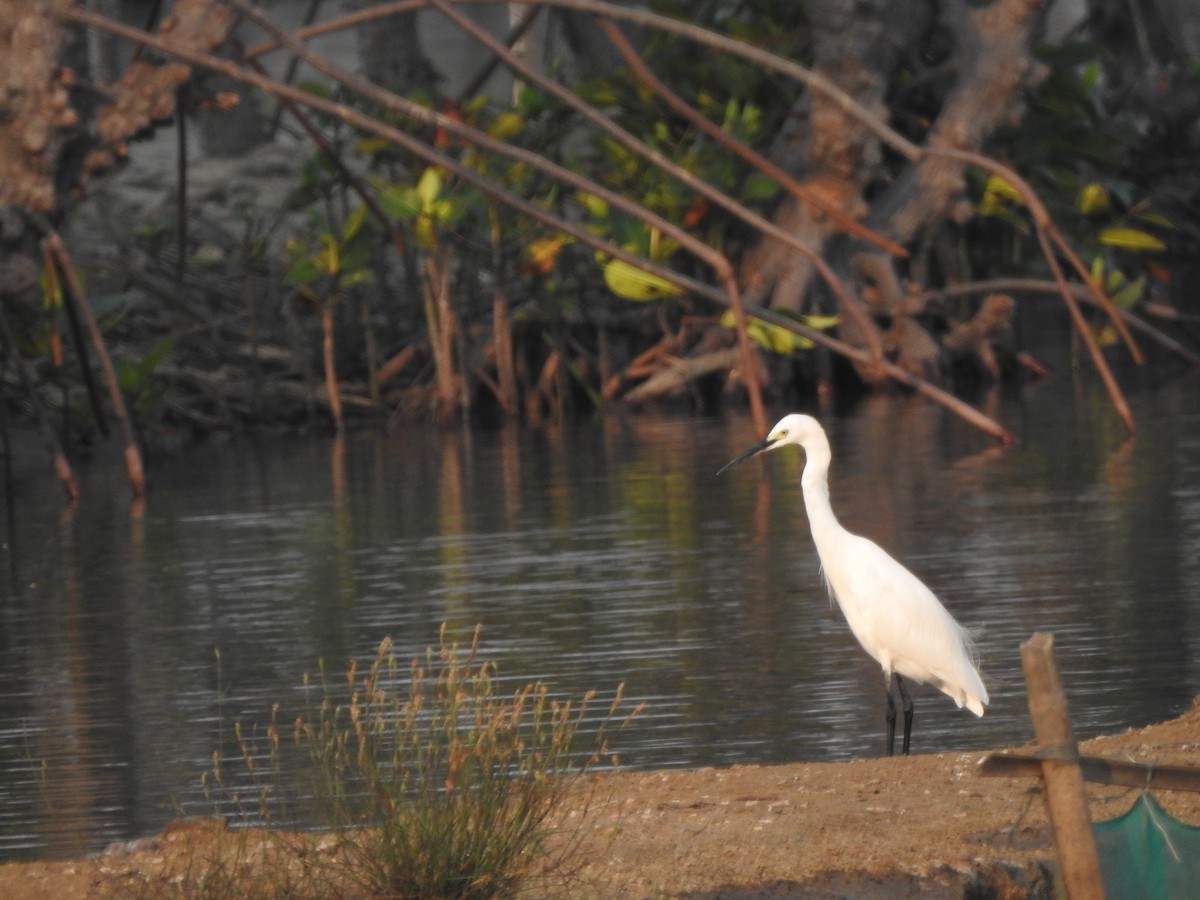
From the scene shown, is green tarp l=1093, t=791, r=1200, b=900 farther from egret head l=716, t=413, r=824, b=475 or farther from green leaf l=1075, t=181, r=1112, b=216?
green leaf l=1075, t=181, r=1112, b=216

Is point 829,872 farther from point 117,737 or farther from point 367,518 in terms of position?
Answer: point 367,518

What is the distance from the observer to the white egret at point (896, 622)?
276 inches

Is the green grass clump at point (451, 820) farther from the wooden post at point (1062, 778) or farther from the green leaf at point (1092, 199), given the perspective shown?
the green leaf at point (1092, 199)

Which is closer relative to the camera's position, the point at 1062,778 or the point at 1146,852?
the point at 1062,778

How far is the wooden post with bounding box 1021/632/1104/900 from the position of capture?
4.34 meters

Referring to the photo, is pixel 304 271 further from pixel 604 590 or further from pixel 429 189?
pixel 604 590

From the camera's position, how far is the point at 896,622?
7.16 metres

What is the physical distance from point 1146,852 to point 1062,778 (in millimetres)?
460

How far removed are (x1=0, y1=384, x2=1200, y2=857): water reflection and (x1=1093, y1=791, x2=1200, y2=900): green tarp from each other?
7.39ft

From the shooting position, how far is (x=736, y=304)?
12.3 metres

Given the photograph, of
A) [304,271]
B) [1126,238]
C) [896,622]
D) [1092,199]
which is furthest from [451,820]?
[1092,199]

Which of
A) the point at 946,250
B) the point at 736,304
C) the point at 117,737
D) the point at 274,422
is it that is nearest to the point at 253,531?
the point at 736,304

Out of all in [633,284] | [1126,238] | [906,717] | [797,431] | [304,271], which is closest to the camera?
[906,717]

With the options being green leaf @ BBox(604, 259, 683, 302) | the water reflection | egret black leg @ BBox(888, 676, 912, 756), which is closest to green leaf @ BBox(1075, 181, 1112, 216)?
green leaf @ BBox(604, 259, 683, 302)
